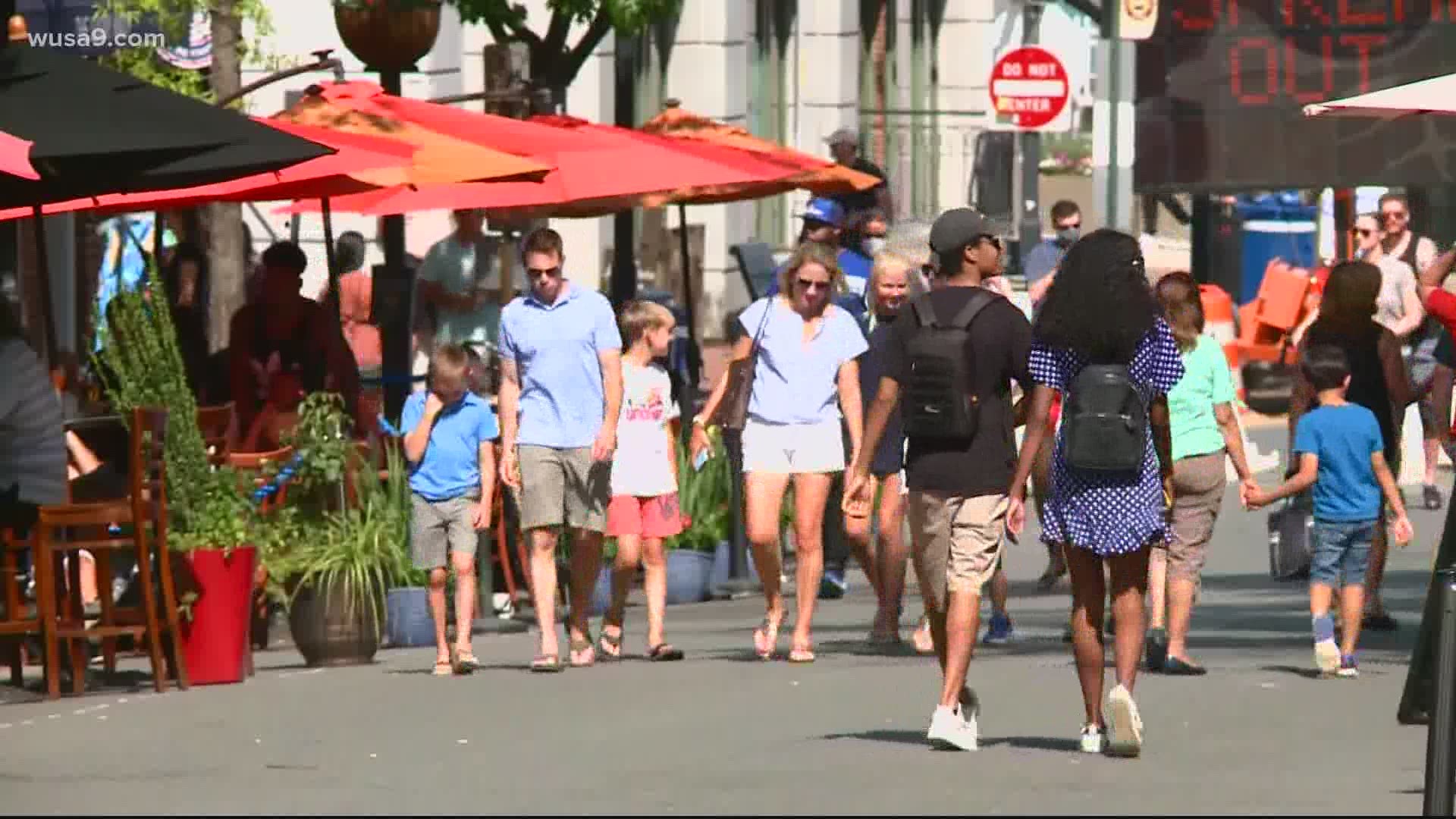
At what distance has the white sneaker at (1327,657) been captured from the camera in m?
15.0

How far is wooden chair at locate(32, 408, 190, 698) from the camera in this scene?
14.5 metres

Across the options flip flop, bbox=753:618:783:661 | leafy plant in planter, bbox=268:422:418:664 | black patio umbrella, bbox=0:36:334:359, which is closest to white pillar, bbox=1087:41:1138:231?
flip flop, bbox=753:618:783:661

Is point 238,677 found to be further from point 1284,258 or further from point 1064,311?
point 1284,258

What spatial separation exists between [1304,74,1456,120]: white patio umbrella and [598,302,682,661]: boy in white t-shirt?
3.36 meters

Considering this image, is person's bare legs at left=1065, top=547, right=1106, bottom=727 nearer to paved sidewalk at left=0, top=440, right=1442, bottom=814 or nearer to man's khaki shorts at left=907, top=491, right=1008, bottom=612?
paved sidewalk at left=0, top=440, right=1442, bottom=814

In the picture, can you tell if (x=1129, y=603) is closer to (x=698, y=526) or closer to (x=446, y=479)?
(x=446, y=479)

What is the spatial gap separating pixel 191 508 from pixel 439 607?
118cm

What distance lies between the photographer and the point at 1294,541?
53.6 feet

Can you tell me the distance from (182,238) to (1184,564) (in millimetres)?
11589

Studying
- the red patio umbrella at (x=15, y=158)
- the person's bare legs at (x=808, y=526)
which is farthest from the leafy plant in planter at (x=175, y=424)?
the person's bare legs at (x=808, y=526)

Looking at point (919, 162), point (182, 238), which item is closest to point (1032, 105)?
point (919, 162)

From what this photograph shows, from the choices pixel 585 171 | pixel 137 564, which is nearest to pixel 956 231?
pixel 137 564

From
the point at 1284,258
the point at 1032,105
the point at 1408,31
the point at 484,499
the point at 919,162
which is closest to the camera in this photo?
the point at 484,499

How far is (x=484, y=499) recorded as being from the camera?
16.3 metres
